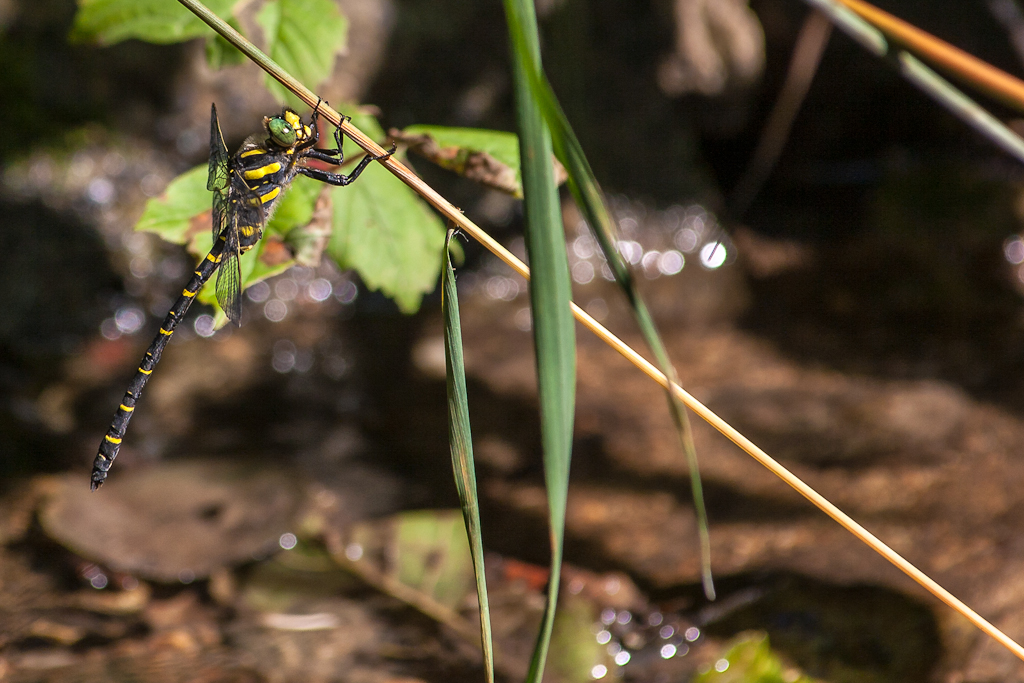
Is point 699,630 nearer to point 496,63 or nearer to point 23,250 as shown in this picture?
point 496,63

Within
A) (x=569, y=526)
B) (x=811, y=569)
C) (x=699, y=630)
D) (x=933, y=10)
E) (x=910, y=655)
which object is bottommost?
(x=910, y=655)

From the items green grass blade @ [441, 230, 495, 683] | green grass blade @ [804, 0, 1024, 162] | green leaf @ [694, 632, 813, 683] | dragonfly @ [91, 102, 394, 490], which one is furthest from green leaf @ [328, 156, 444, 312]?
green leaf @ [694, 632, 813, 683]

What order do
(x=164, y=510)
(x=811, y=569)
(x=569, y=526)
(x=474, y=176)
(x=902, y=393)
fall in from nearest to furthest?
(x=474, y=176)
(x=811, y=569)
(x=164, y=510)
(x=569, y=526)
(x=902, y=393)

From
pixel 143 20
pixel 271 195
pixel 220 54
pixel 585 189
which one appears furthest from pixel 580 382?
pixel 585 189

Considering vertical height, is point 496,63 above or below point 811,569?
above

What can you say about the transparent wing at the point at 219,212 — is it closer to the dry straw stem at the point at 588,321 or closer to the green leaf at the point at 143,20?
the green leaf at the point at 143,20

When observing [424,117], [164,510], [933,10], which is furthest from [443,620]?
[933,10]
